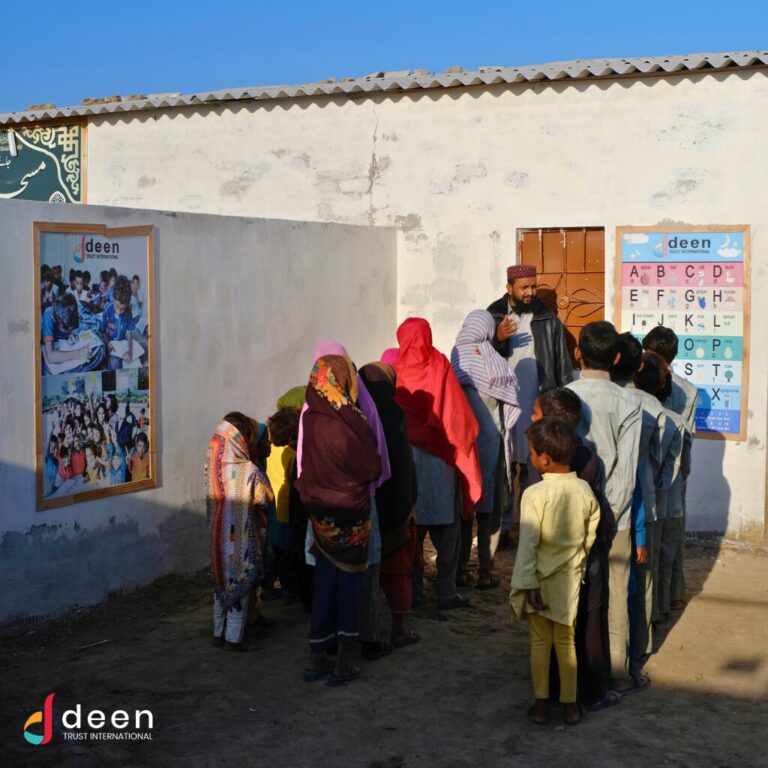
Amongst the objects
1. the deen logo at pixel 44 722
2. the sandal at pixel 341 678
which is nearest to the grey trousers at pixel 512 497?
the sandal at pixel 341 678

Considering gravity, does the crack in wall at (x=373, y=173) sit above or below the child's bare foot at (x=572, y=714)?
above

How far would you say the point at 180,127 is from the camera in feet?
33.3

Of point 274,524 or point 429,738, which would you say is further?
point 274,524

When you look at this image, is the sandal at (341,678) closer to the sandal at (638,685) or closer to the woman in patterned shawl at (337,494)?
the woman in patterned shawl at (337,494)

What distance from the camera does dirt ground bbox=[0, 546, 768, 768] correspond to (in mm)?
4520

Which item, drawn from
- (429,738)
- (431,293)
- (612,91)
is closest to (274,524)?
(429,738)

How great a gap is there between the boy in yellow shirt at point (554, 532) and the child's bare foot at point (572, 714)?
0.76 ft

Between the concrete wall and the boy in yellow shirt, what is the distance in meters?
2.75

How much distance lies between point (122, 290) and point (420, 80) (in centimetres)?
360

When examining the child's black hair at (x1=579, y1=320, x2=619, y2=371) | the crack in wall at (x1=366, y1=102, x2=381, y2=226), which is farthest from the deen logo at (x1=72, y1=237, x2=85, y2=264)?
the crack in wall at (x1=366, y1=102, x2=381, y2=226)

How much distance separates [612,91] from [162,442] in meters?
4.38

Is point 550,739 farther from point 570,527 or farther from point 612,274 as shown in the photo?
point 612,274

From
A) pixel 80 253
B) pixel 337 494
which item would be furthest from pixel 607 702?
pixel 80 253

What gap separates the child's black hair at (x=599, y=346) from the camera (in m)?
5.20
